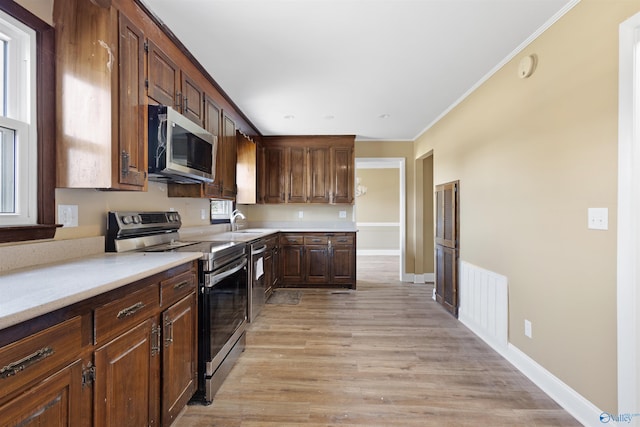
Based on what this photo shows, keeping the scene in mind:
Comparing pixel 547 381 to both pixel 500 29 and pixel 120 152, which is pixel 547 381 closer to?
pixel 500 29

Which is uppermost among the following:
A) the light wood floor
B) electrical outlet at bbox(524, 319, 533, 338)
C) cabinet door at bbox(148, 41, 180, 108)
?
cabinet door at bbox(148, 41, 180, 108)

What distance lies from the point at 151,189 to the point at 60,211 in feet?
2.70

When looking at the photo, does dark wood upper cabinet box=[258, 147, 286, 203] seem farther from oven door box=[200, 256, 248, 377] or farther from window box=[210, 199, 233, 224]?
oven door box=[200, 256, 248, 377]

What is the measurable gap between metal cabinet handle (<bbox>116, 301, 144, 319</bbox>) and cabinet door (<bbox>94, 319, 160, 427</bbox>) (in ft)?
0.26

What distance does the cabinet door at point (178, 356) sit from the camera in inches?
59.3

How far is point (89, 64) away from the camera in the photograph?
154cm

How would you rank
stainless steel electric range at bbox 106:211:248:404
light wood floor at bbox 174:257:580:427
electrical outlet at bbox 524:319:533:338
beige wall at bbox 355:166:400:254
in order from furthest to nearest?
beige wall at bbox 355:166:400:254 < electrical outlet at bbox 524:319:533:338 < stainless steel electric range at bbox 106:211:248:404 < light wood floor at bbox 174:257:580:427

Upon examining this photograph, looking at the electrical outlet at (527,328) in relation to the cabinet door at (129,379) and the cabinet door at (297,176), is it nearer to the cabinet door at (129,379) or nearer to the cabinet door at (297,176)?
the cabinet door at (129,379)

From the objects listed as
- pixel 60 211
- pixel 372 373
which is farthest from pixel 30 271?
pixel 372 373

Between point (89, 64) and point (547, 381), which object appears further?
point (547, 381)

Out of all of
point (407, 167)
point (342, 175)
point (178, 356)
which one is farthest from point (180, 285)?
point (407, 167)

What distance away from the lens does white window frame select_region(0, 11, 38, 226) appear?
1399 mm

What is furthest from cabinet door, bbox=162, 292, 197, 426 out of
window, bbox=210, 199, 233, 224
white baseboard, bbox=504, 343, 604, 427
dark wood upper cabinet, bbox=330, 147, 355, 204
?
dark wood upper cabinet, bbox=330, 147, 355, 204

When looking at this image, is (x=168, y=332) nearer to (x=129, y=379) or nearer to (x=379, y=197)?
(x=129, y=379)
